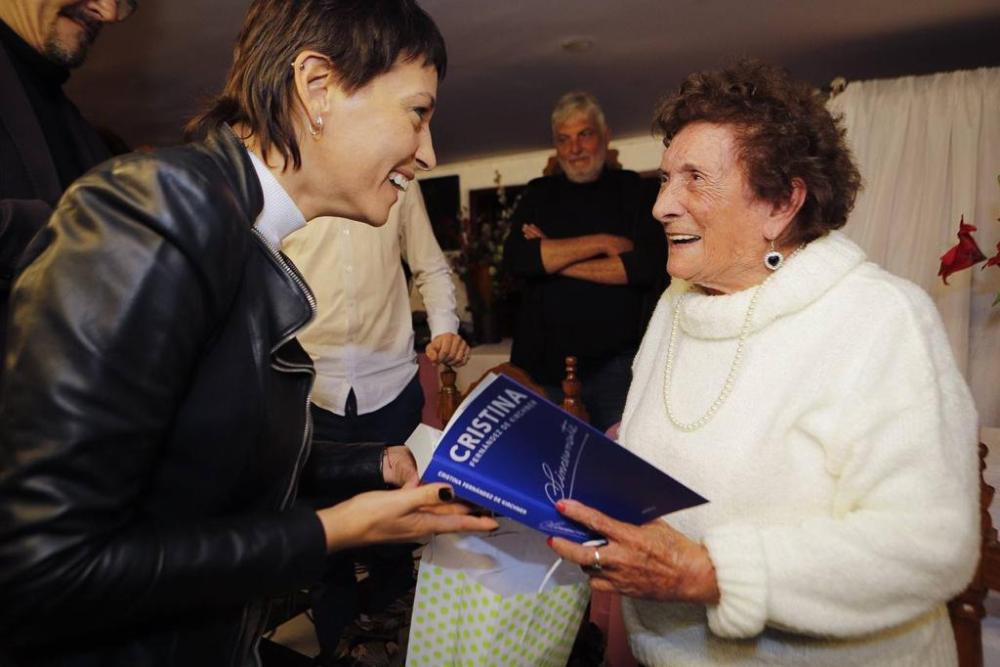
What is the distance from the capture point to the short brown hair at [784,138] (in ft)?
3.75

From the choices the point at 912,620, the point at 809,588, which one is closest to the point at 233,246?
the point at 809,588

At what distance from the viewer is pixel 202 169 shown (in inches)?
30.0

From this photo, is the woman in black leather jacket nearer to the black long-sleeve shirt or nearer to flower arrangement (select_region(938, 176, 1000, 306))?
the black long-sleeve shirt

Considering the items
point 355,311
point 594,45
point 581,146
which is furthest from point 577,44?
point 355,311

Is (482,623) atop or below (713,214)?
below

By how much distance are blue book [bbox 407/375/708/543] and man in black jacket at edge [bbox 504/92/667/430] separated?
1.53 metres

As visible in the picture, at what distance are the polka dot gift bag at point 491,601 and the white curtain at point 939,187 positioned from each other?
3208 millimetres

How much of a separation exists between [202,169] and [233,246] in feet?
0.32

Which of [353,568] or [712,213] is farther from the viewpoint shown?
[353,568]

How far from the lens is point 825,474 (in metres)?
1.01

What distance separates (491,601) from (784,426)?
20.5 inches

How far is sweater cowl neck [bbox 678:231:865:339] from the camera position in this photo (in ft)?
3.55

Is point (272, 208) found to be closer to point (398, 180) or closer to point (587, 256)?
point (398, 180)

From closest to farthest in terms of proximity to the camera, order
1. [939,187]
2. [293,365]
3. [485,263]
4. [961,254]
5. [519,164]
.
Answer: [293,365], [961,254], [939,187], [485,263], [519,164]
